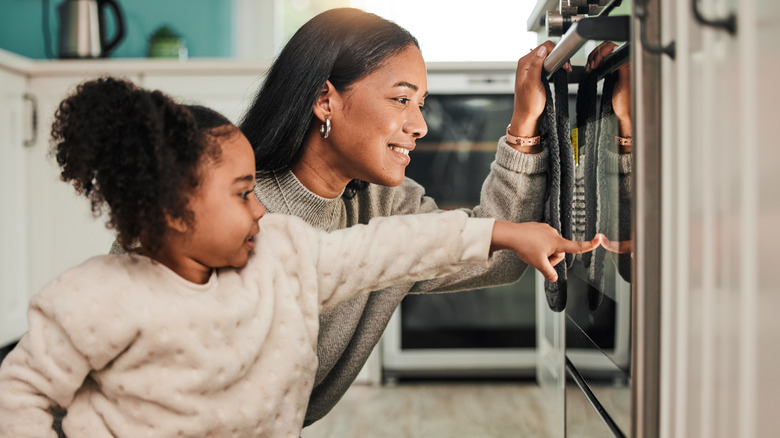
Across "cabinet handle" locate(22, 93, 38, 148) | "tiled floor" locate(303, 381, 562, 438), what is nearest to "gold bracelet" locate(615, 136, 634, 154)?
"tiled floor" locate(303, 381, 562, 438)

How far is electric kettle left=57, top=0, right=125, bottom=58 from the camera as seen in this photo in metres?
2.28

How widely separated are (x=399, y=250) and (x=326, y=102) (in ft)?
1.14

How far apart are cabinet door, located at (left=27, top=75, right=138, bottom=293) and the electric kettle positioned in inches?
8.0

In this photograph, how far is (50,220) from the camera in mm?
2156

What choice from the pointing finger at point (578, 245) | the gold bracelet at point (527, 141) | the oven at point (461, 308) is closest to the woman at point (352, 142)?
the gold bracelet at point (527, 141)

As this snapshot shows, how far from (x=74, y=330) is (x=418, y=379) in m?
1.81

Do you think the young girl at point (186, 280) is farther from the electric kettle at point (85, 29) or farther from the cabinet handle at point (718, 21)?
the electric kettle at point (85, 29)

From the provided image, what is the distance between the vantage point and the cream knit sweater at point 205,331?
Result: 604 millimetres

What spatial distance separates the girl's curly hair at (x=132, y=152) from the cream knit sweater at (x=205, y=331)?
0.24 feet

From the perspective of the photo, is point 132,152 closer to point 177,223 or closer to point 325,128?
point 177,223

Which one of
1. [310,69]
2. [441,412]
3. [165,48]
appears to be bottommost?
[441,412]

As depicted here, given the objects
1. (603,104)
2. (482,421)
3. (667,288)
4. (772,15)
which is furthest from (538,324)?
(772,15)

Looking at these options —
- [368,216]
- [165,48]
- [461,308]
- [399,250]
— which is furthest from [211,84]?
[399,250]

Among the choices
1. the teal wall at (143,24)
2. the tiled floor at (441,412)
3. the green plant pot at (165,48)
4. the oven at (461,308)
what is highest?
the teal wall at (143,24)
